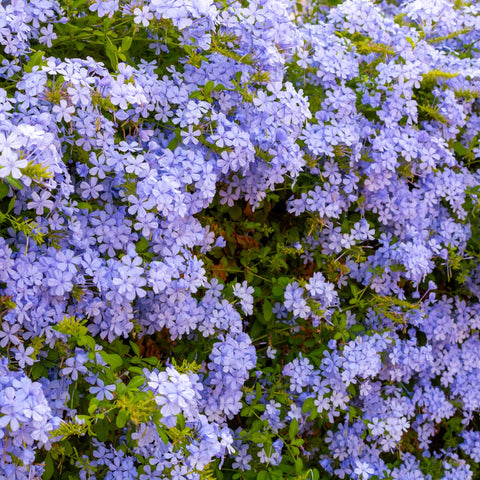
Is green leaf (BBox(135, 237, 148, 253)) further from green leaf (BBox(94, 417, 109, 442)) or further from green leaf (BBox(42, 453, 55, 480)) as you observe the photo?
green leaf (BBox(42, 453, 55, 480))

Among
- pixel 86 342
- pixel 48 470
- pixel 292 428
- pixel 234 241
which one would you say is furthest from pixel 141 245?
pixel 292 428

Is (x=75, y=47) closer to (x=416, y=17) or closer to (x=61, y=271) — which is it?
(x=61, y=271)

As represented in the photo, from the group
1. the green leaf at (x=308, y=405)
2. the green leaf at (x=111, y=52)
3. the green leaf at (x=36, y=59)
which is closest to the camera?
the green leaf at (x=36, y=59)

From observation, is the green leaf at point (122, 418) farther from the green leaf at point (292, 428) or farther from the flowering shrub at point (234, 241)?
the green leaf at point (292, 428)

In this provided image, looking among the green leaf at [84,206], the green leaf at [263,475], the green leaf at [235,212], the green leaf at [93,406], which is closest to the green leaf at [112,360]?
the green leaf at [93,406]

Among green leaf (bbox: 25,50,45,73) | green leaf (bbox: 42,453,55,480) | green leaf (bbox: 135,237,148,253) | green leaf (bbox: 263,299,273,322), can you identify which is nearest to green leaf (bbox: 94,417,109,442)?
green leaf (bbox: 42,453,55,480)

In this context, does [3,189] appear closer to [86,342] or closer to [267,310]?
[86,342]

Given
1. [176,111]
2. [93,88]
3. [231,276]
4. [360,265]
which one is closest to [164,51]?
[176,111]

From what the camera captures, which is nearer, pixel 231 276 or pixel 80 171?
pixel 80 171
